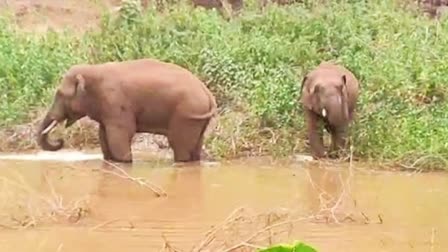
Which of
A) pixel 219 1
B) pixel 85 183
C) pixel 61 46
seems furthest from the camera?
pixel 219 1

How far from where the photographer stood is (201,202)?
27.0 feet

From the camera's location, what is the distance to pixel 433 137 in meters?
10.5

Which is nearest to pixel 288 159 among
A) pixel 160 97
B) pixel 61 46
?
pixel 160 97

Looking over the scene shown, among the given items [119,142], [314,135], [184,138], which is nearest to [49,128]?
[119,142]

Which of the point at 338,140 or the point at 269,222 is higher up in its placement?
the point at 269,222

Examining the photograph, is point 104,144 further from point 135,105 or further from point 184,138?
point 184,138

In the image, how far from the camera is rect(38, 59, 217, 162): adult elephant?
10414 millimetres

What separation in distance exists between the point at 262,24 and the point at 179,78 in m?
3.92

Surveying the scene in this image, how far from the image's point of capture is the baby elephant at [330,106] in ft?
35.6

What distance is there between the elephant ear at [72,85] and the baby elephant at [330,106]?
1.97m

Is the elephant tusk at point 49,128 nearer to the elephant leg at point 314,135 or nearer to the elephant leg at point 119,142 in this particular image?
the elephant leg at point 119,142

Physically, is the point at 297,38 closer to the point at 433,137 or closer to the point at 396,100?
the point at 396,100

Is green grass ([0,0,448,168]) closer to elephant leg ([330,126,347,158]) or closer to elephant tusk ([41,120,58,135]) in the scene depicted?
elephant leg ([330,126,347,158])

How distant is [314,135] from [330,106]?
283mm
